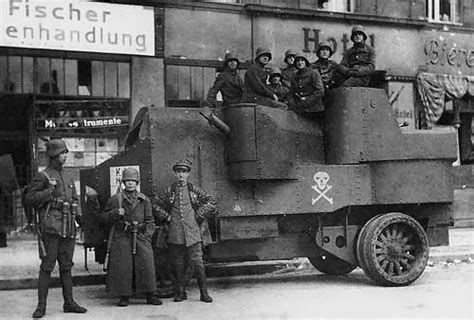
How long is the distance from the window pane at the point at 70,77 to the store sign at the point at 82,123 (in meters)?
0.56

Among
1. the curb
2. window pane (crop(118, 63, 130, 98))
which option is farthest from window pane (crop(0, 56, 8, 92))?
the curb

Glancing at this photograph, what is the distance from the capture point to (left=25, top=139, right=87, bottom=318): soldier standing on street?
27.5 feet

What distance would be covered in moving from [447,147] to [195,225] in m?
3.74

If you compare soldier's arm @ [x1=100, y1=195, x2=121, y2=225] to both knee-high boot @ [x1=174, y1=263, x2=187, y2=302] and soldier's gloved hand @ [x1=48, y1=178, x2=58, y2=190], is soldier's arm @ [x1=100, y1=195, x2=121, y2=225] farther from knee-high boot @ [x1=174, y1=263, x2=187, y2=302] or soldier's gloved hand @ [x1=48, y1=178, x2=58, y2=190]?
knee-high boot @ [x1=174, y1=263, x2=187, y2=302]

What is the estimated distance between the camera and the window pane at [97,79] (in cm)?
1573

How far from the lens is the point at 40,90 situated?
15148 millimetres

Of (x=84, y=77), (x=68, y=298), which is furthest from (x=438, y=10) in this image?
(x=68, y=298)

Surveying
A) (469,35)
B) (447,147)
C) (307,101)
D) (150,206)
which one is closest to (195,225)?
(150,206)

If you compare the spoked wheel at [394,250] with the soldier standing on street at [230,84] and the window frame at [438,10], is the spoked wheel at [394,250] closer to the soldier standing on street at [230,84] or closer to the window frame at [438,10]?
the soldier standing on street at [230,84]

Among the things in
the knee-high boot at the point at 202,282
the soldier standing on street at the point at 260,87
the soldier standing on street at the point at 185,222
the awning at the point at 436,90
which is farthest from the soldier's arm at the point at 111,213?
the awning at the point at 436,90

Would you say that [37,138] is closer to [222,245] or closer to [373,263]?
[222,245]

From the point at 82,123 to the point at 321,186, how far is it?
277 inches

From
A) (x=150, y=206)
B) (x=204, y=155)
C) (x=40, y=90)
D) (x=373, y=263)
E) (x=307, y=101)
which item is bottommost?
(x=373, y=263)

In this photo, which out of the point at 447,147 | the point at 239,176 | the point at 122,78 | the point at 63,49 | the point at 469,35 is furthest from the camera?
the point at 469,35
